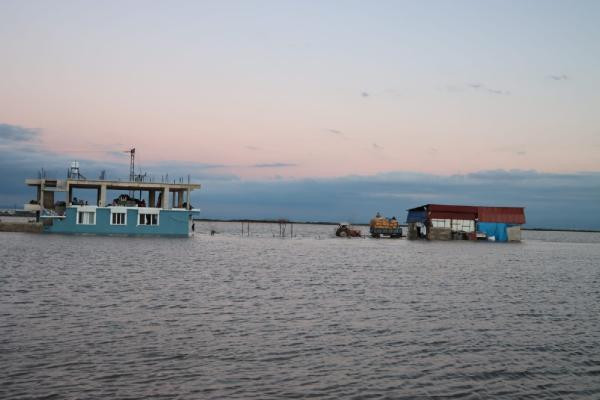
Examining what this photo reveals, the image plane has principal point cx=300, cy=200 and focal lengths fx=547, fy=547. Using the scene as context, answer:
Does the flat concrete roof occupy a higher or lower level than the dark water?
higher

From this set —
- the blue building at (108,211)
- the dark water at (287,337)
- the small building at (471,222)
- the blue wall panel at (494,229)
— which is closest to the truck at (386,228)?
the small building at (471,222)

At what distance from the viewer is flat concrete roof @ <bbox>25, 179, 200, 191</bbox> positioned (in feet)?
273

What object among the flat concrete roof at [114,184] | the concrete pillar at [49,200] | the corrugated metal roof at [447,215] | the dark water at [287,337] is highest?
the flat concrete roof at [114,184]

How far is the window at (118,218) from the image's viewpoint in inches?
3287

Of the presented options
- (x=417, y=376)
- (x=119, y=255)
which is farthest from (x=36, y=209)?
(x=417, y=376)

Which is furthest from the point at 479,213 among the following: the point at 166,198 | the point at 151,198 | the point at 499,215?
the point at 151,198

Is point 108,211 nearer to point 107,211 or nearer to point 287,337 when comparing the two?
point 107,211

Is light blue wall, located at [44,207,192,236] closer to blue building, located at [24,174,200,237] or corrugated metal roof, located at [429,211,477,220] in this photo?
blue building, located at [24,174,200,237]

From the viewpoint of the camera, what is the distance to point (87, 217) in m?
82.9

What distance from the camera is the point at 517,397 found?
1430cm

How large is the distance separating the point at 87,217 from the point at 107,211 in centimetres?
314

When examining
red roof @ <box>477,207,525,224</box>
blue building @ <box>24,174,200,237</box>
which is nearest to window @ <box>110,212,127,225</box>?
blue building @ <box>24,174,200,237</box>

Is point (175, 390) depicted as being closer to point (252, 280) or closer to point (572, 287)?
point (252, 280)

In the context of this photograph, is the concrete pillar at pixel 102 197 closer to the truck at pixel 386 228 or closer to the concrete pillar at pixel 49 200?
the concrete pillar at pixel 49 200
